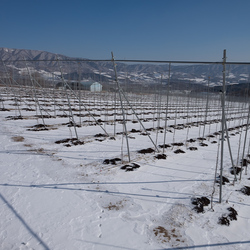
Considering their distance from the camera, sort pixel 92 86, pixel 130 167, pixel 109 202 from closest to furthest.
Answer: pixel 109 202 → pixel 130 167 → pixel 92 86

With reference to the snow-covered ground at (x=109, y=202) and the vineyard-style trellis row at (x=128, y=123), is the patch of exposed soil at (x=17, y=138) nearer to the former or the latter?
the snow-covered ground at (x=109, y=202)

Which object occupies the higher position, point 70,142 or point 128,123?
point 70,142

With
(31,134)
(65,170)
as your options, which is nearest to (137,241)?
(65,170)

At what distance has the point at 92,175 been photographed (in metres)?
3.67

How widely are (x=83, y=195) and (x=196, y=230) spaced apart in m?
1.70

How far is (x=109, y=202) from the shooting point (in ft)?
9.30

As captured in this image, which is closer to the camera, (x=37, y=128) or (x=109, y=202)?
(x=109, y=202)

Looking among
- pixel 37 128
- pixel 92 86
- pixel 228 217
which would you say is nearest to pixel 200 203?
pixel 228 217

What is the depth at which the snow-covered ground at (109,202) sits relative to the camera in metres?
2.16

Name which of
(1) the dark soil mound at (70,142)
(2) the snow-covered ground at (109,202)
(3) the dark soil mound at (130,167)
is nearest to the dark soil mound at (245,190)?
(2) the snow-covered ground at (109,202)

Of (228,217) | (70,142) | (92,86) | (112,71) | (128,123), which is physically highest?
(112,71)

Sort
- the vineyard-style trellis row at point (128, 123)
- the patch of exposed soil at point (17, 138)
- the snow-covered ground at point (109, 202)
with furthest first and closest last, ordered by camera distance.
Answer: the patch of exposed soil at point (17, 138) → the vineyard-style trellis row at point (128, 123) → the snow-covered ground at point (109, 202)

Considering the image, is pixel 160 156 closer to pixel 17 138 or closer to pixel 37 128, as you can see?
pixel 17 138

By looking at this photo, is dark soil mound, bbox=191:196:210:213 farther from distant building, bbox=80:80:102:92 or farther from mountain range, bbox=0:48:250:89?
distant building, bbox=80:80:102:92
